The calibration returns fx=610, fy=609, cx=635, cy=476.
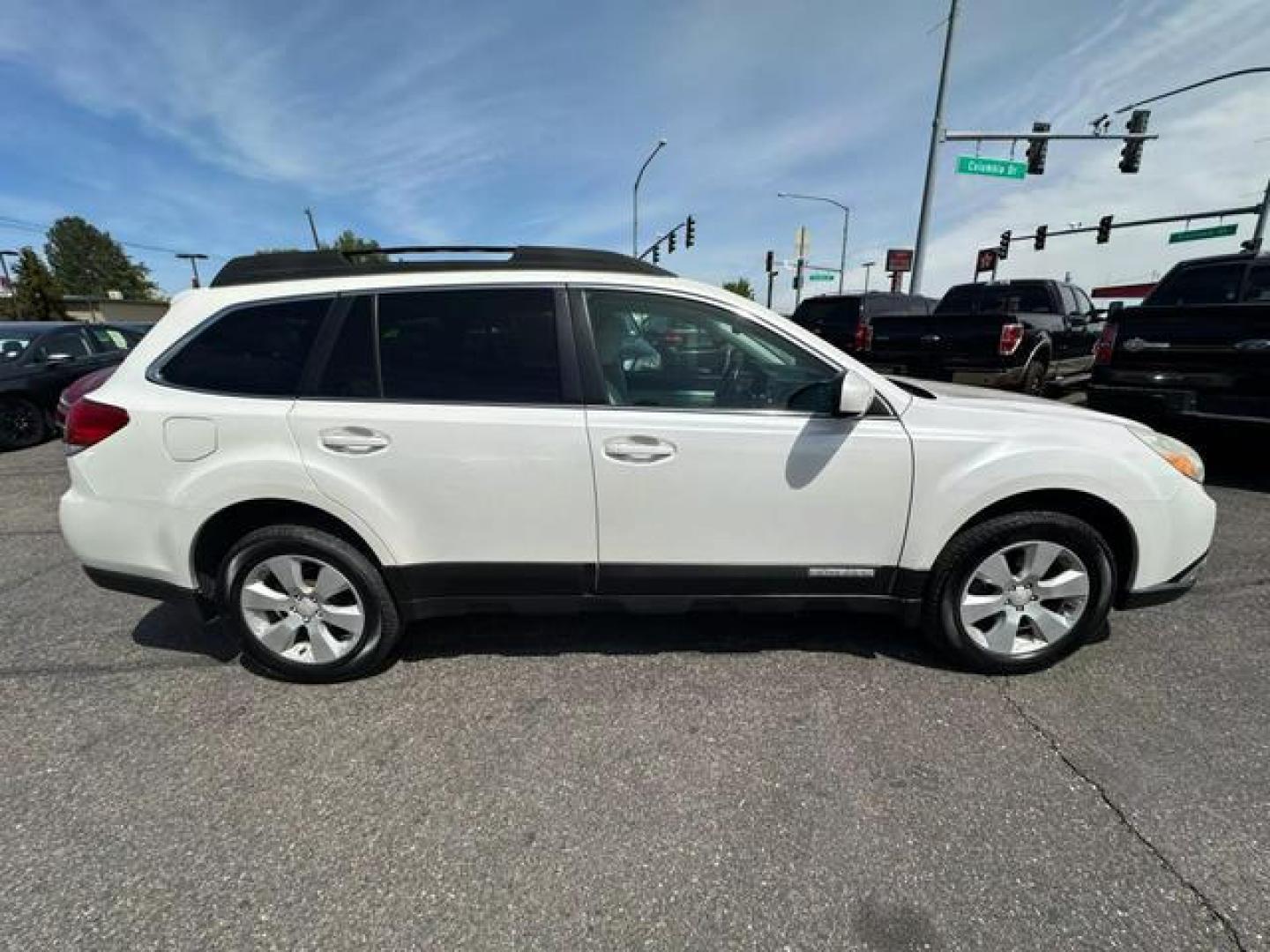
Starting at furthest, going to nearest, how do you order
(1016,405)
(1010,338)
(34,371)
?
(34,371)
(1010,338)
(1016,405)

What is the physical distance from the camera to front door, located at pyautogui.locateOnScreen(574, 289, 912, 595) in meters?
2.46

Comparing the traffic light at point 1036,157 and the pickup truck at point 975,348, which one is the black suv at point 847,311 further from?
the traffic light at point 1036,157

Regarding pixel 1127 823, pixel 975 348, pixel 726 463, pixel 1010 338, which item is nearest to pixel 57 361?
pixel 726 463

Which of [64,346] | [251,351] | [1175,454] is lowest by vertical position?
[1175,454]

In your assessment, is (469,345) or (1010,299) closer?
(469,345)

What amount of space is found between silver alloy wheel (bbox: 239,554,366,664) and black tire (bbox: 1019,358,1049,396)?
7.55 m

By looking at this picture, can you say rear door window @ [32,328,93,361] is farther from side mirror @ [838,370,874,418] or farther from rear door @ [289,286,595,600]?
side mirror @ [838,370,874,418]

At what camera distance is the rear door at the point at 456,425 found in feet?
7.99

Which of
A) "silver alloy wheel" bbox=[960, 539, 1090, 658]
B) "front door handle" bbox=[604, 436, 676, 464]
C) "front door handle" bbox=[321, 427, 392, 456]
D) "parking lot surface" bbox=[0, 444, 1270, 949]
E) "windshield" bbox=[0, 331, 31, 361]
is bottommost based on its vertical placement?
"parking lot surface" bbox=[0, 444, 1270, 949]

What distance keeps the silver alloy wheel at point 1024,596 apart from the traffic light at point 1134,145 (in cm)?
1793

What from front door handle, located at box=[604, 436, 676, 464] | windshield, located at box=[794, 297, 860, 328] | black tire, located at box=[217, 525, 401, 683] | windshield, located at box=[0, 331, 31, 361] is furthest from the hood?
windshield, located at box=[0, 331, 31, 361]

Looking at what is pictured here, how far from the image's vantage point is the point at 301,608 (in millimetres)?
2658

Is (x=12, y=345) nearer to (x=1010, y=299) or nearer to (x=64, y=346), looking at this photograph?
(x=64, y=346)

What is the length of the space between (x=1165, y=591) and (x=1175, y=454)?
61 cm
